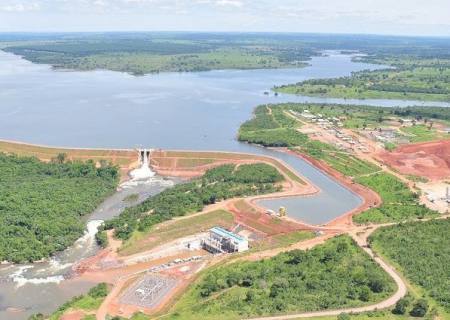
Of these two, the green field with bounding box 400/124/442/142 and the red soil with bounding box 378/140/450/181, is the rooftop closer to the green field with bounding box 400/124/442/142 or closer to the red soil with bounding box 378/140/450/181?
the red soil with bounding box 378/140/450/181

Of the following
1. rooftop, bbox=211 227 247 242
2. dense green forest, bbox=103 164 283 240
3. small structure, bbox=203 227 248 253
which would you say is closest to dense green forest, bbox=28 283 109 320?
dense green forest, bbox=103 164 283 240

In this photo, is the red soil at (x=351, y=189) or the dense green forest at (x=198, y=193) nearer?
the dense green forest at (x=198, y=193)

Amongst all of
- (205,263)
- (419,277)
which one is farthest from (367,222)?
(205,263)

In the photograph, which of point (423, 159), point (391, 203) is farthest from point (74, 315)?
point (423, 159)

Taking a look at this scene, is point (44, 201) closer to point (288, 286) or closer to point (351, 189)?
point (288, 286)

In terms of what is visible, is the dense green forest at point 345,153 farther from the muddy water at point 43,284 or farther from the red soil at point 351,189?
the muddy water at point 43,284

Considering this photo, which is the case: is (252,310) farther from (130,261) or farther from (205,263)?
(130,261)

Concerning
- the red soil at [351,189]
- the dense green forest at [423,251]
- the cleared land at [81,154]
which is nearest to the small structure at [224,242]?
the red soil at [351,189]

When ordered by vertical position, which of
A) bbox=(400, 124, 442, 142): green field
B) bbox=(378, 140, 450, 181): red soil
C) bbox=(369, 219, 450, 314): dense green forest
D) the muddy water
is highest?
bbox=(400, 124, 442, 142): green field
